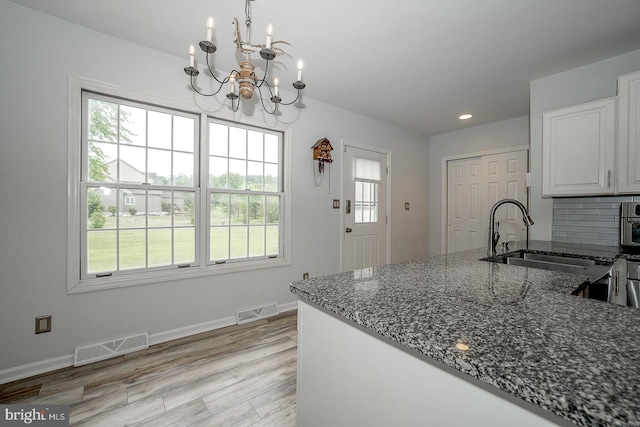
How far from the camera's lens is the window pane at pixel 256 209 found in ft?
9.89

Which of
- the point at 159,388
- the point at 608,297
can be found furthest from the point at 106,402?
the point at 608,297

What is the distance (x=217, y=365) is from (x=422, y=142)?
4.49 meters

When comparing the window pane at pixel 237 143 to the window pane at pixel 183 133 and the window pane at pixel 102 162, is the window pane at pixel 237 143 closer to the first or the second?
the window pane at pixel 183 133

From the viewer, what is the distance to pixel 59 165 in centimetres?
204

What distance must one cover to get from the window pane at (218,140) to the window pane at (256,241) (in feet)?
2.80

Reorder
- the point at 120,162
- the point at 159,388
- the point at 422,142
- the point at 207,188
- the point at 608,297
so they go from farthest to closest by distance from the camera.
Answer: the point at 422,142 < the point at 207,188 < the point at 120,162 < the point at 159,388 < the point at 608,297

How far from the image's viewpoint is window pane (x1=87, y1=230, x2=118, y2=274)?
220 cm

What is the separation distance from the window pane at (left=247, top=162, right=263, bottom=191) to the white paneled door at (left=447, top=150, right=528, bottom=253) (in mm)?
3275

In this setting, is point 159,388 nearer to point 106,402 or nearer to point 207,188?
point 106,402

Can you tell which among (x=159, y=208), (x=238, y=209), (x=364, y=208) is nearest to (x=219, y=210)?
(x=238, y=209)

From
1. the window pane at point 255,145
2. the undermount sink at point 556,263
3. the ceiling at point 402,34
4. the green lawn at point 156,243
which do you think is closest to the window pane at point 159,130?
the ceiling at point 402,34

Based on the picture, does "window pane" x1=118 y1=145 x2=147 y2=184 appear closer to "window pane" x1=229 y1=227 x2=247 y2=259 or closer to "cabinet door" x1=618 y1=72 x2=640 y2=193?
"window pane" x1=229 y1=227 x2=247 y2=259

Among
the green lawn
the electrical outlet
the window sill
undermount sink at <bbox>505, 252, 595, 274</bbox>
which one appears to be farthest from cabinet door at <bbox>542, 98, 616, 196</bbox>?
the electrical outlet

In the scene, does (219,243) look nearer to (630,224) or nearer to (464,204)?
(630,224)
